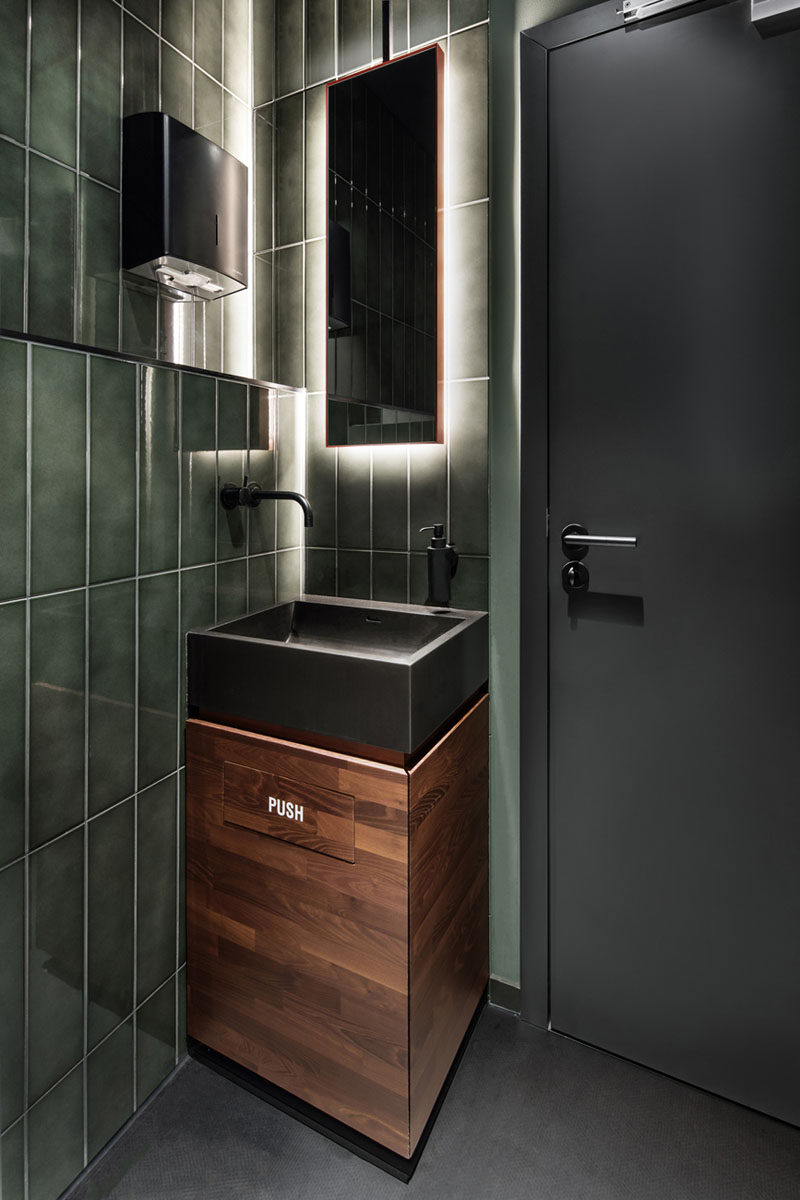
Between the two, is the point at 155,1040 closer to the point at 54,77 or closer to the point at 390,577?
the point at 390,577

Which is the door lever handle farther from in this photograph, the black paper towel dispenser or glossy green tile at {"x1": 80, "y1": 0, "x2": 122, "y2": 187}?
glossy green tile at {"x1": 80, "y1": 0, "x2": 122, "y2": 187}

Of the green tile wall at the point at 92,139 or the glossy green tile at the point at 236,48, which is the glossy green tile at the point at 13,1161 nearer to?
the green tile wall at the point at 92,139

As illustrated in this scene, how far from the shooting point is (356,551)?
71.9 inches

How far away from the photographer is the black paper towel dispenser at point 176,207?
1.44m

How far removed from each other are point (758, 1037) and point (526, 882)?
54 cm

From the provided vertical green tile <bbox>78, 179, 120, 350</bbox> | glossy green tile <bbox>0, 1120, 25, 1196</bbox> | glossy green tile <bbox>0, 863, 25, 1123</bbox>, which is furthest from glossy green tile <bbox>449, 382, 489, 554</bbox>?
glossy green tile <bbox>0, 1120, 25, 1196</bbox>

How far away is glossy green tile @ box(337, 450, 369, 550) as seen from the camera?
1.81m

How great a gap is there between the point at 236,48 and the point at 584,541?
5.20 feet

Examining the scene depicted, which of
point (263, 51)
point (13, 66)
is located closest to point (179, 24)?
point (263, 51)

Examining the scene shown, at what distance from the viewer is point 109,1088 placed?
131cm

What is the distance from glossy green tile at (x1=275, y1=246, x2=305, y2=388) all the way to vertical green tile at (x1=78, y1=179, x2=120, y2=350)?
517mm

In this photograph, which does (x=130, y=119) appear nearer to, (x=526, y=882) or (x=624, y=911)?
(x=526, y=882)

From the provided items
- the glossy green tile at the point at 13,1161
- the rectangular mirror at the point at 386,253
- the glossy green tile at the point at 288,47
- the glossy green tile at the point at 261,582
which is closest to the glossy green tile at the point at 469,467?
the rectangular mirror at the point at 386,253

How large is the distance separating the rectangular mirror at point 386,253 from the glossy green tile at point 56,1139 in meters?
1.50
